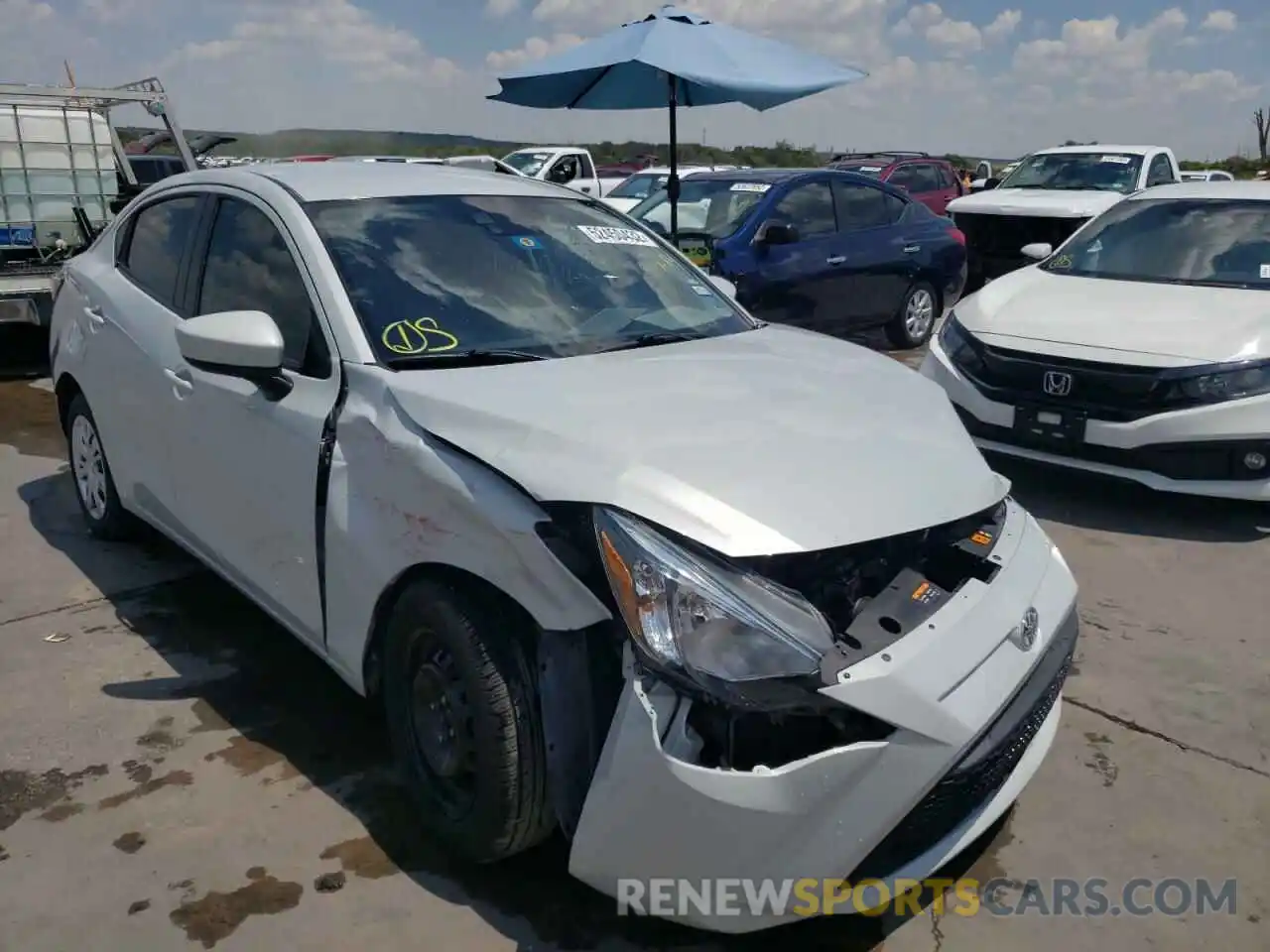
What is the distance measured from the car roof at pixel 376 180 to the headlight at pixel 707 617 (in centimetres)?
180

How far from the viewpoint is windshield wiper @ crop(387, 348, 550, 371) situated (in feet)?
9.13

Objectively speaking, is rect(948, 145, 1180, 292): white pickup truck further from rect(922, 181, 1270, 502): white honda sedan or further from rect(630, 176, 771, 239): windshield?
rect(922, 181, 1270, 502): white honda sedan

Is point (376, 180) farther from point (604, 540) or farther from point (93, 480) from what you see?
point (93, 480)

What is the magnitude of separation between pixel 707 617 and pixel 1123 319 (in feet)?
13.7

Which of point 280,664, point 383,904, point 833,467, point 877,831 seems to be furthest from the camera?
point 280,664

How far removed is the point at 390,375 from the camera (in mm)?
2705

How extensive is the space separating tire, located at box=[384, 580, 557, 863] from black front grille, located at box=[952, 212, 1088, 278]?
1099 cm

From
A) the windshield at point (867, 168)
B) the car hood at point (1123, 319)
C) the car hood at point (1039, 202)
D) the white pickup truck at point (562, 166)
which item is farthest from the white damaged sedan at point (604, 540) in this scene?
the white pickup truck at point (562, 166)

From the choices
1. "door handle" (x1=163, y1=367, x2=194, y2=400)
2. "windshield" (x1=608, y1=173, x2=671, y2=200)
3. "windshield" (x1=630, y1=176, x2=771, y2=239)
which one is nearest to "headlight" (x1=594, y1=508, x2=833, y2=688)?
"door handle" (x1=163, y1=367, x2=194, y2=400)

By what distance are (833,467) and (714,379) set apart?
579mm

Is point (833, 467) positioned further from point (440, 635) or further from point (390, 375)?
point (390, 375)

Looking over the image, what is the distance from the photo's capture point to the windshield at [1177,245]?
229 inches

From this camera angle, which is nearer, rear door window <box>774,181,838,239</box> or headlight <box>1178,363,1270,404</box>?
headlight <box>1178,363,1270,404</box>

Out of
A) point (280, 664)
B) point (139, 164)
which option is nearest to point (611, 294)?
point (280, 664)
